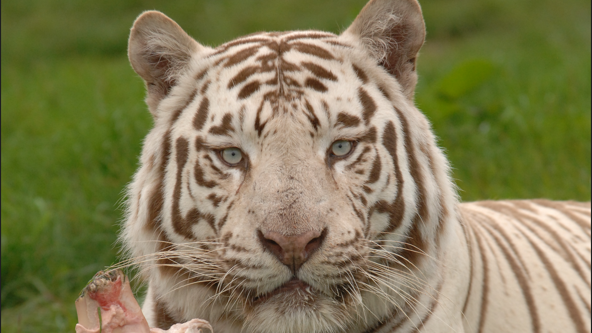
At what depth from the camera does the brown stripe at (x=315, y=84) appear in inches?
73.7

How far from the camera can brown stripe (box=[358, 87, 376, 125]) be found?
188cm

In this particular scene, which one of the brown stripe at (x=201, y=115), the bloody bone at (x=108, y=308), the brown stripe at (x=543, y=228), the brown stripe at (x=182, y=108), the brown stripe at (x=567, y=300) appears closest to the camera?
the bloody bone at (x=108, y=308)

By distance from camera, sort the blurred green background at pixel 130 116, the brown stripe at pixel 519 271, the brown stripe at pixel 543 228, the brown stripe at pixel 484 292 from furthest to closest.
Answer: the blurred green background at pixel 130 116 < the brown stripe at pixel 543 228 < the brown stripe at pixel 519 271 < the brown stripe at pixel 484 292

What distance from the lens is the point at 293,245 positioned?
5.28 feet

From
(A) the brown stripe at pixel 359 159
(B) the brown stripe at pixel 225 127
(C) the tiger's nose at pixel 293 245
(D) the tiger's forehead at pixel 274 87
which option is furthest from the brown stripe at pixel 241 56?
(C) the tiger's nose at pixel 293 245

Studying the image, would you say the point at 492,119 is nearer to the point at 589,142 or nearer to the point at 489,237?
the point at 589,142

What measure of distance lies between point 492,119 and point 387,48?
9.23 feet

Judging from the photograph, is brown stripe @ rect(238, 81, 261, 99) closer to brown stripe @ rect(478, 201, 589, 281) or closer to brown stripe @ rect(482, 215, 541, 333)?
brown stripe @ rect(482, 215, 541, 333)

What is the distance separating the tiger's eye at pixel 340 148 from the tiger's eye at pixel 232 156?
0.83 feet

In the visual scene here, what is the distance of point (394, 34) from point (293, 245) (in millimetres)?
822

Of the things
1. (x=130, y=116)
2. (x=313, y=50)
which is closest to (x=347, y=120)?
(x=313, y=50)

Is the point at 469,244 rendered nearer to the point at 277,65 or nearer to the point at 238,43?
the point at 277,65

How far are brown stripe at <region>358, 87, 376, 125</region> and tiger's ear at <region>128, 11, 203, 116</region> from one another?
21.7 inches

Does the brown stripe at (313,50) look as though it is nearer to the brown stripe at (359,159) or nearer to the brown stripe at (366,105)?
the brown stripe at (366,105)
